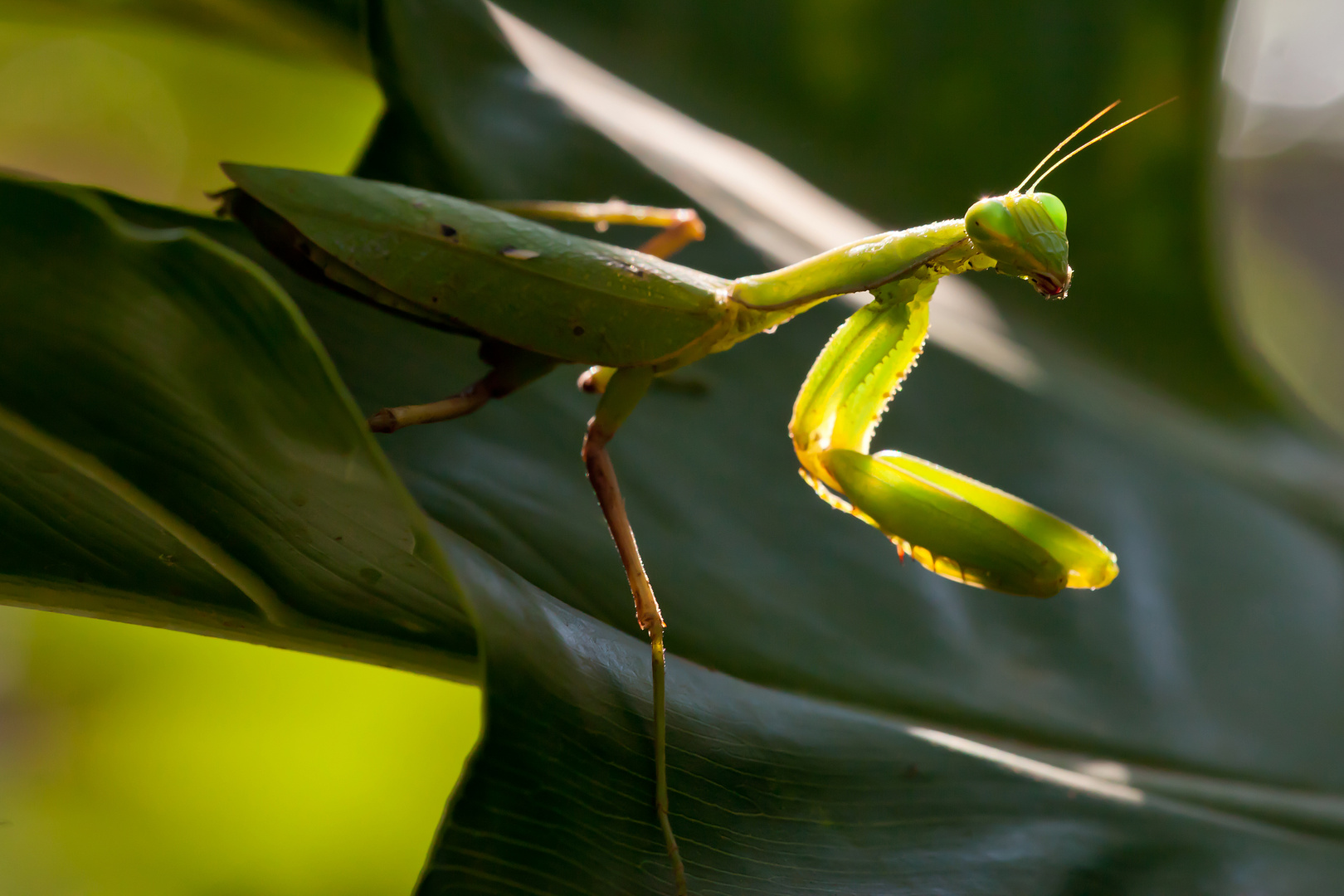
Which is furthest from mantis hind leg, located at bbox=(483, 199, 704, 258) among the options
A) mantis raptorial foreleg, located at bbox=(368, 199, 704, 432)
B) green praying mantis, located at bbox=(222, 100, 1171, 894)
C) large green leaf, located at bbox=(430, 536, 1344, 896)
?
large green leaf, located at bbox=(430, 536, 1344, 896)

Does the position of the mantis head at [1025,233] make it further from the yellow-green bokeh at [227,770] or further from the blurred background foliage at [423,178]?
the yellow-green bokeh at [227,770]

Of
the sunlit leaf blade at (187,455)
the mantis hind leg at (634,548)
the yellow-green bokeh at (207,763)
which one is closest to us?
the sunlit leaf blade at (187,455)

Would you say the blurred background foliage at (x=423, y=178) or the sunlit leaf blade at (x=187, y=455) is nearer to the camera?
the sunlit leaf blade at (x=187, y=455)

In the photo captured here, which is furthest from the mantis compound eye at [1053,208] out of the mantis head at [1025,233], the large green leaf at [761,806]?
the large green leaf at [761,806]

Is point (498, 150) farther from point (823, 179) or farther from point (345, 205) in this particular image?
point (823, 179)

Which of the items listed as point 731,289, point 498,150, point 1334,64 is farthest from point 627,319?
point 1334,64

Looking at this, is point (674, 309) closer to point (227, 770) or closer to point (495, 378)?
point (495, 378)

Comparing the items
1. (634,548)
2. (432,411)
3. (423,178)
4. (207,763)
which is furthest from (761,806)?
(423,178)

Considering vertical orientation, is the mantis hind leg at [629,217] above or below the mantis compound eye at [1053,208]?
above
